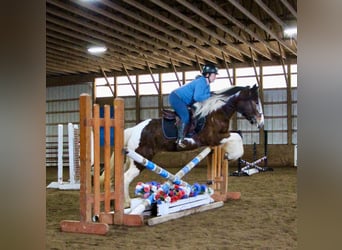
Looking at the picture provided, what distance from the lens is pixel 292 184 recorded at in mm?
7438

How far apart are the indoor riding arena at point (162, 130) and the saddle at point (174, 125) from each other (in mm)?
12

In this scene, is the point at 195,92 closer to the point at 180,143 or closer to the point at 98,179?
the point at 180,143

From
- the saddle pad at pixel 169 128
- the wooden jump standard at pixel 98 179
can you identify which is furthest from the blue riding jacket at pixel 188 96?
the wooden jump standard at pixel 98 179

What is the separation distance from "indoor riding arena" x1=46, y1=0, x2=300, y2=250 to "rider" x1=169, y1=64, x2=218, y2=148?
0.05 m

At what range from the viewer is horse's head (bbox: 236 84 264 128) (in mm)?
5000

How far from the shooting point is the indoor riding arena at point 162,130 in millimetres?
3697

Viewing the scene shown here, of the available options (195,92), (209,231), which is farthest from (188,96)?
(209,231)

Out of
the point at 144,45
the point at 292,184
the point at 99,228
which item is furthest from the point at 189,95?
the point at 144,45

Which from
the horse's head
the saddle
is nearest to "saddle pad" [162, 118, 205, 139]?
the saddle

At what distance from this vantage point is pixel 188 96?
491 centimetres

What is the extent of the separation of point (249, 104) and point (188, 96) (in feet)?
2.33
